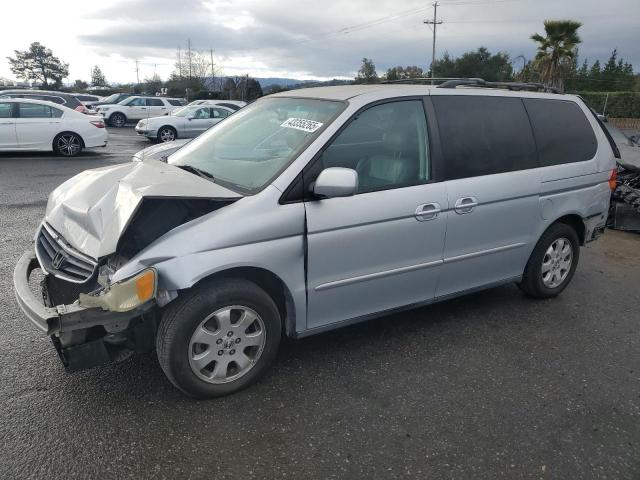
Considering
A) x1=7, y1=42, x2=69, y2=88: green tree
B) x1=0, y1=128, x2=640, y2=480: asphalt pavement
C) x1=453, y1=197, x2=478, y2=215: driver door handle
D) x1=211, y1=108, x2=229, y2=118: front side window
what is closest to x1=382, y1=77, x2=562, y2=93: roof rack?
x1=453, y1=197, x2=478, y2=215: driver door handle

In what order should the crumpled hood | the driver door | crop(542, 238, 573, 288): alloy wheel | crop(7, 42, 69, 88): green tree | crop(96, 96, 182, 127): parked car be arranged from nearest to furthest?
the crumpled hood < the driver door < crop(542, 238, 573, 288): alloy wheel < crop(96, 96, 182, 127): parked car < crop(7, 42, 69, 88): green tree

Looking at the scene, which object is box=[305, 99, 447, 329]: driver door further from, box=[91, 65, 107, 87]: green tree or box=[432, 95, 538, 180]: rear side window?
box=[91, 65, 107, 87]: green tree

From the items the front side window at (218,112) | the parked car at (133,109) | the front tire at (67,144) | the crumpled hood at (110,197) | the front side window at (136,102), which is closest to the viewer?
the crumpled hood at (110,197)

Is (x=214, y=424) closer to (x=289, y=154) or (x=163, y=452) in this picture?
(x=163, y=452)

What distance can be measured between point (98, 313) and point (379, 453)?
63.3 inches

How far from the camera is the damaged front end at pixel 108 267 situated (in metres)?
2.64

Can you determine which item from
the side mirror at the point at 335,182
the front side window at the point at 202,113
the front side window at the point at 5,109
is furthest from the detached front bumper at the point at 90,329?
the front side window at the point at 202,113

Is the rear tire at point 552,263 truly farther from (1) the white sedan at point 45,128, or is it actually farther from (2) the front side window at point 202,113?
(2) the front side window at point 202,113

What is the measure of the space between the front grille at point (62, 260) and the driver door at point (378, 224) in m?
1.27

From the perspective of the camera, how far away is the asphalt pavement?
260 centimetres

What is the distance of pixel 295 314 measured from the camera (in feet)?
10.6

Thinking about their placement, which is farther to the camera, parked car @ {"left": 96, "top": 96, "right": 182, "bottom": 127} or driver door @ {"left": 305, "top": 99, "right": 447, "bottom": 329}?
parked car @ {"left": 96, "top": 96, "right": 182, "bottom": 127}

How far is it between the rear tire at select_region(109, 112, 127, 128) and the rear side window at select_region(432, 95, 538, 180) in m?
24.3

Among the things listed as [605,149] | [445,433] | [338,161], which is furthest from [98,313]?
[605,149]
